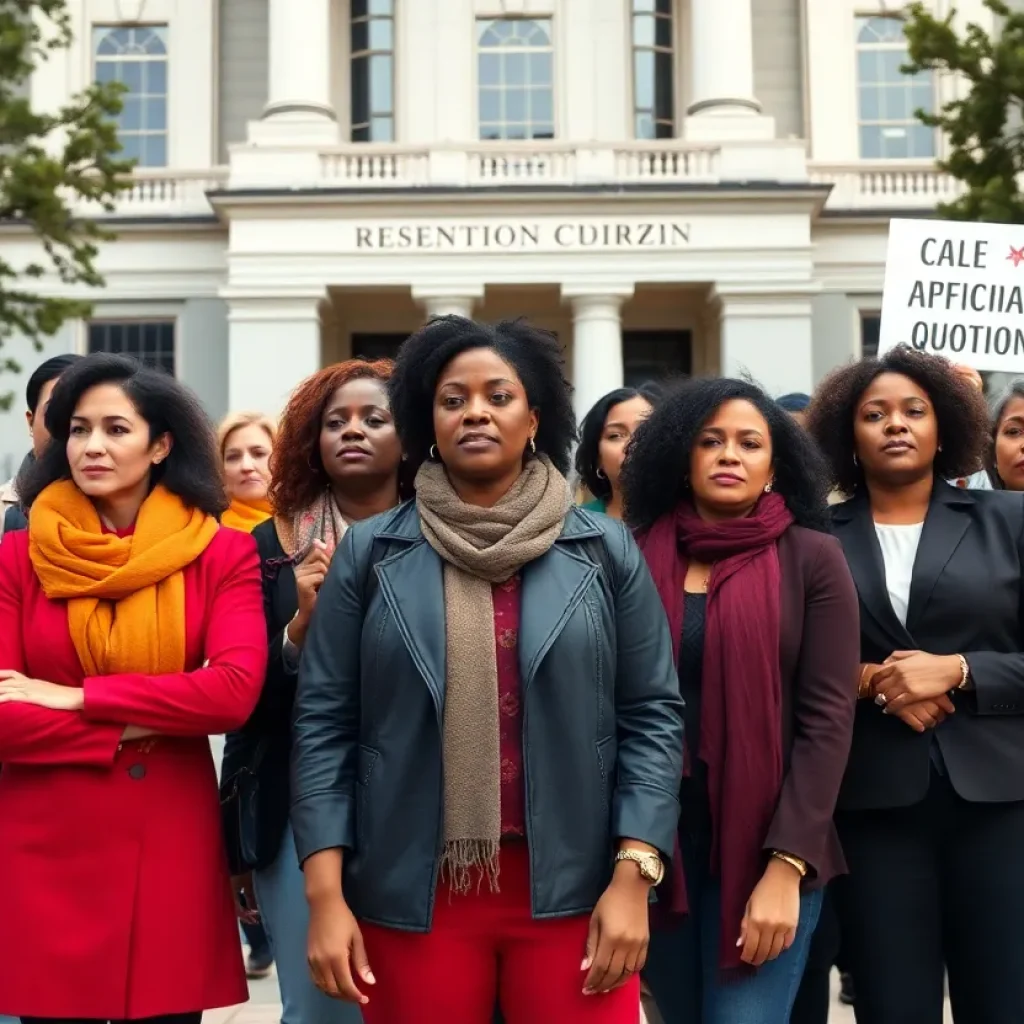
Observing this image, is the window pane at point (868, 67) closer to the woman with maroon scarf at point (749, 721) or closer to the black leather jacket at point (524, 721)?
the woman with maroon scarf at point (749, 721)

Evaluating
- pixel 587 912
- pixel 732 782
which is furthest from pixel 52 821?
pixel 732 782

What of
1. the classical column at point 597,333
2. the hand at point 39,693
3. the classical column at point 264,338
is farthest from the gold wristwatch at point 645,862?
the classical column at point 264,338

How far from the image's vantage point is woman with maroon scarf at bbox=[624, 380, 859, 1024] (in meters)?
3.58

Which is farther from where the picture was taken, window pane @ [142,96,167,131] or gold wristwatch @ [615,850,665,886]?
window pane @ [142,96,167,131]

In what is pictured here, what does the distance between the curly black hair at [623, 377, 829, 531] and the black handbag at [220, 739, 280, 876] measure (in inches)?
47.3

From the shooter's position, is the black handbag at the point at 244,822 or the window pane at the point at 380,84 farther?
the window pane at the point at 380,84

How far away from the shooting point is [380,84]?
27.2m

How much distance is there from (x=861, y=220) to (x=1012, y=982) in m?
22.8

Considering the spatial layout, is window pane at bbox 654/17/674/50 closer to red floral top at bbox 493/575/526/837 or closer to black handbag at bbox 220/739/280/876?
black handbag at bbox 220/739/280/876

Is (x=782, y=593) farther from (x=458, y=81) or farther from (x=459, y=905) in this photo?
(x=458, y=81)

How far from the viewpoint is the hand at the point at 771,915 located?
349 cm

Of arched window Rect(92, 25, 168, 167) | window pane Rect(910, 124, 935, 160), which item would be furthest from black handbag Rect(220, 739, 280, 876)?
window pane Rect(910, 124, 935, 160)

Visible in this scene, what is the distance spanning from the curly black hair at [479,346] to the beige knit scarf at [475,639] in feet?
0.83

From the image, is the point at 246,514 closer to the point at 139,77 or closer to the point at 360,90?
the point at 360,90
